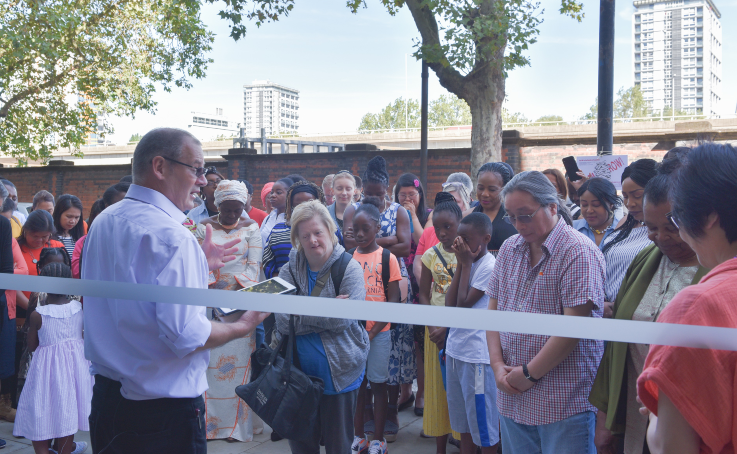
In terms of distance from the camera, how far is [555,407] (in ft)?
7.88

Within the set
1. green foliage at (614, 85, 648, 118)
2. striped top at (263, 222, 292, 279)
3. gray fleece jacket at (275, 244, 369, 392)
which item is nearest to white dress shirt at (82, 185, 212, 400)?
gray fleece jacket at (275, 244, 369, 392)

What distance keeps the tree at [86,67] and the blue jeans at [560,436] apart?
13.4 m

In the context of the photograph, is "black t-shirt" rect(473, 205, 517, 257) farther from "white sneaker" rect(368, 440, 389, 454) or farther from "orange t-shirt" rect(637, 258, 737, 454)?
"orange t-shirt" rect(637, 258, 737, 454)

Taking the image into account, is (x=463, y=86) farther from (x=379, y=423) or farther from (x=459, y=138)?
(x=459, y=138)

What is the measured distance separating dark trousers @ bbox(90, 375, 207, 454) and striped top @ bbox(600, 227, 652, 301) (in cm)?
205

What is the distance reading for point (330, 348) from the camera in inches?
120

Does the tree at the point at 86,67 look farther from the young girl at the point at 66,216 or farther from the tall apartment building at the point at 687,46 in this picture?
the tall apartment building at the point at 687,46

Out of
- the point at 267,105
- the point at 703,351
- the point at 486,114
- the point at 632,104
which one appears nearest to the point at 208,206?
the point at 703,351

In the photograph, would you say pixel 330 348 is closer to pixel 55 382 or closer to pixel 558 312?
pixel 558 312

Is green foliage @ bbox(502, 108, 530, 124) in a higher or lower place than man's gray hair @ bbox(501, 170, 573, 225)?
higher

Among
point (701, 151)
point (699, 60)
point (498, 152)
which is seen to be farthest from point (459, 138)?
point (699, 60)

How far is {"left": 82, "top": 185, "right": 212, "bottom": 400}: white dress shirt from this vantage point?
6.17 feet

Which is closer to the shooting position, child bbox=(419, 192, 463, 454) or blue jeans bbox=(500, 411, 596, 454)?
blue jeans bbox=(500, 411, 596, 454)

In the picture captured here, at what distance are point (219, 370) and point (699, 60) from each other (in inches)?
5693
